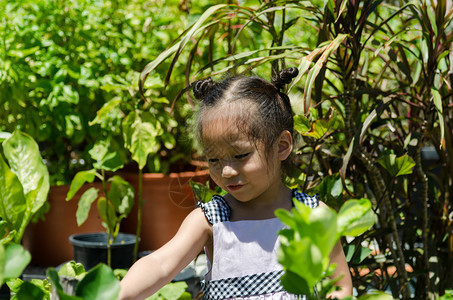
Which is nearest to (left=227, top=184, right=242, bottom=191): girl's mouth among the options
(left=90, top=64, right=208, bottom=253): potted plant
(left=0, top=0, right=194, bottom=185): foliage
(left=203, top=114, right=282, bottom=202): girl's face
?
(left=203, top=114, right=282, bottom=202): girl's face

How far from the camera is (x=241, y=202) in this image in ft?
4.48

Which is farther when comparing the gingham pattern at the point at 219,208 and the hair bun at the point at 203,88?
the hair bun at the point at 203,88

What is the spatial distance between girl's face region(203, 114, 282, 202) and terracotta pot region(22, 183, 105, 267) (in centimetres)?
161

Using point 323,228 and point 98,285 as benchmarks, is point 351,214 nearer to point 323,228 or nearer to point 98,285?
point 323,228

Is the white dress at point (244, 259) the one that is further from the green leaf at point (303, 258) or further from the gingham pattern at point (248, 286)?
the green leaf at point (303, 258)

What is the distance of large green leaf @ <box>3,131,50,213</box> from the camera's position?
1.44 m

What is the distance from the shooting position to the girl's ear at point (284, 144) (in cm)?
136

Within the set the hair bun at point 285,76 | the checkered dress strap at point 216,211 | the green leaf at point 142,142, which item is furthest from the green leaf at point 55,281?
the green leaf at point 142,142

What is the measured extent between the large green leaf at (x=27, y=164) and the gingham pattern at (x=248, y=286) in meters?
0.49

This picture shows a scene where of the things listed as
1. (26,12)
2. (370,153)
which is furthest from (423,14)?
(26,12)

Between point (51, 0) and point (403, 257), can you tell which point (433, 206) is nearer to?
point (403, 257)

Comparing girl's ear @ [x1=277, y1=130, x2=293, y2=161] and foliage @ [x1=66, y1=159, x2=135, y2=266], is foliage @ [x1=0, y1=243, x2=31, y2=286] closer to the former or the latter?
girl's ear @ [x1=277, y1=130, x2=293, y2=161]

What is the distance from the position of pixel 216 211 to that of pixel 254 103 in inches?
10.1

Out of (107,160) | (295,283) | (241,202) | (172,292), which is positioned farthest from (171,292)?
(295,283)
